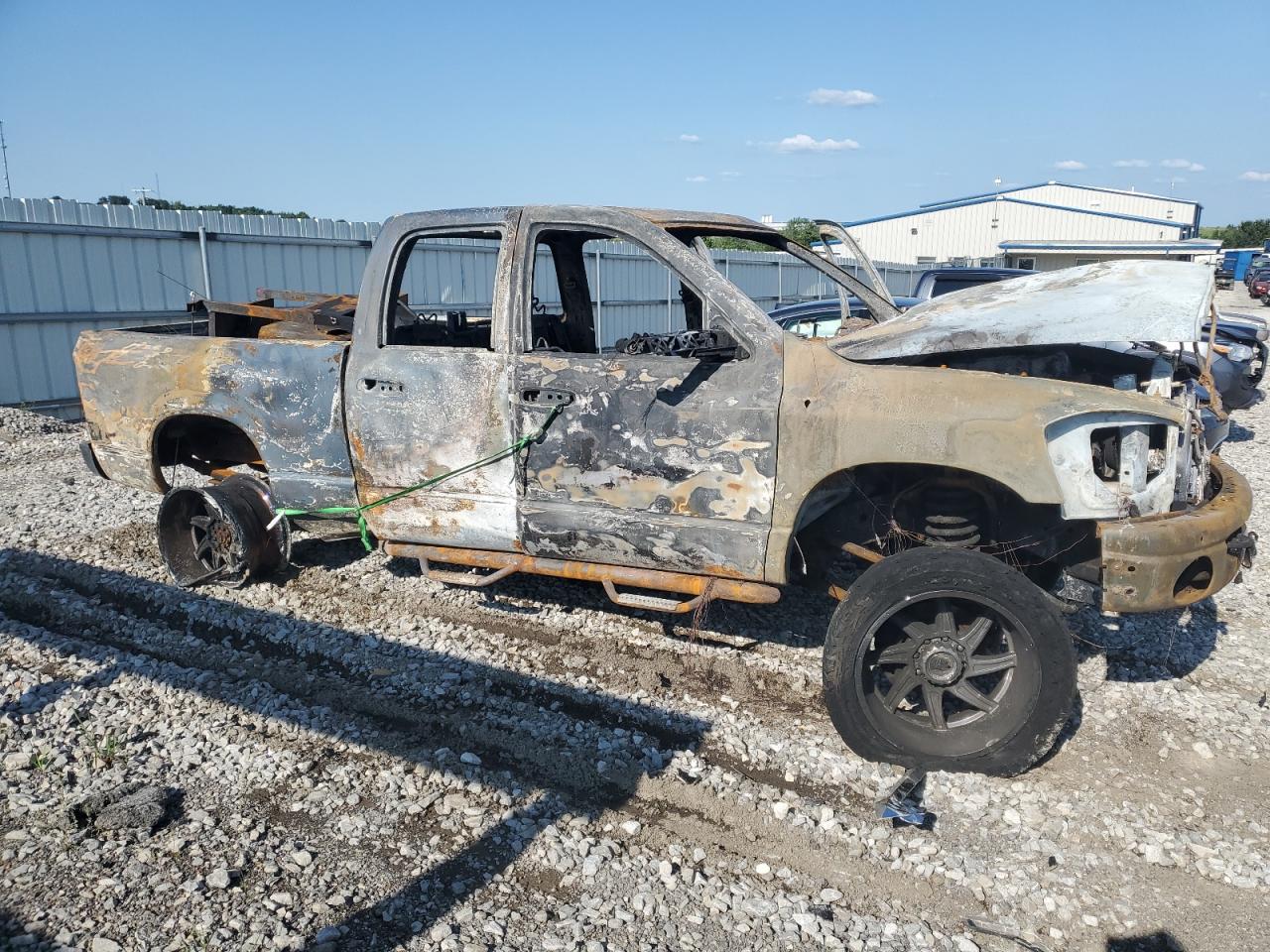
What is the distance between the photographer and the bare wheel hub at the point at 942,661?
3523mm

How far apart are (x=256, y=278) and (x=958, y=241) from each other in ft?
120

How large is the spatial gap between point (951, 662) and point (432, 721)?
2157mm

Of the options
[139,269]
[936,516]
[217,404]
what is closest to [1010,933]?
[936,516]

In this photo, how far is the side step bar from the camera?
13.0ft

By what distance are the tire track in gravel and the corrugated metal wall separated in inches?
153

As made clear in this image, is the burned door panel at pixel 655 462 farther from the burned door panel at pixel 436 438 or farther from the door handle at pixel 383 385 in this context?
the door handle at pixel 383 385

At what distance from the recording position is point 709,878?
2.92 meters

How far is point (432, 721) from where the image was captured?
3852 millimetres

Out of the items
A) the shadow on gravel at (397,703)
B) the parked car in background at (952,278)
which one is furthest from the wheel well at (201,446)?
the parked car in background at (952,278)

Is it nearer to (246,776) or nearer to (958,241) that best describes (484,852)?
(246,776)

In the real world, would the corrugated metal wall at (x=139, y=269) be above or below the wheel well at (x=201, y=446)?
above

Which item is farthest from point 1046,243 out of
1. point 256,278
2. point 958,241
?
point 256,278

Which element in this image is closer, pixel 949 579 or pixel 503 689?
pixel 949 579

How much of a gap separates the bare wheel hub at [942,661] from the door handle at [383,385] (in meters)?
2.64
